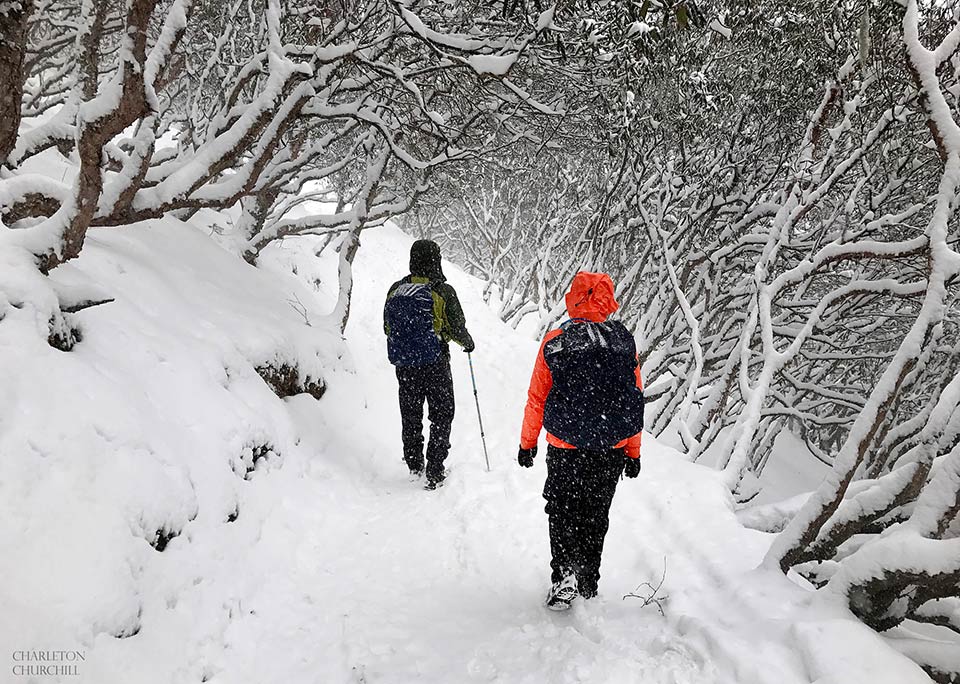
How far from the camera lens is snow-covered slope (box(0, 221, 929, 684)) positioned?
2.56 m

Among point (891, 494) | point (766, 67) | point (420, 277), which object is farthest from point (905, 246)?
point (766, 67)

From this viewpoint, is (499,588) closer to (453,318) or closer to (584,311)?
(584,311)

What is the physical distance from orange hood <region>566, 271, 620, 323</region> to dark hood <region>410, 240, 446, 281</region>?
88.6 inches

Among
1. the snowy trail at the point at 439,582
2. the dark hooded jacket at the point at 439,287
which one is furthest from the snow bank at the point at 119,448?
the dark hooded jacket at the point at 439,287

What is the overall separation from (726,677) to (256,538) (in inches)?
125

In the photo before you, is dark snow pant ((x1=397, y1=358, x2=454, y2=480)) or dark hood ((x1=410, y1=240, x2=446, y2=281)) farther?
dark snow pant ((x1=397, y1=358, x2=454, y2=480))

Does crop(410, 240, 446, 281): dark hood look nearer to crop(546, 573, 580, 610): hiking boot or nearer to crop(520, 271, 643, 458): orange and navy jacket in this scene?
crop(520, 271, 643, 458): orange and navy jacket

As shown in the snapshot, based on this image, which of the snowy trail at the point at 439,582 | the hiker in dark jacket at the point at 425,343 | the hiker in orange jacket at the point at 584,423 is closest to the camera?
the snowy trail at the point at 439,582

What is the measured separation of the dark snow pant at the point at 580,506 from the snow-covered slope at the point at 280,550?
28 cm

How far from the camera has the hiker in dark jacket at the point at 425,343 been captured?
211 inches

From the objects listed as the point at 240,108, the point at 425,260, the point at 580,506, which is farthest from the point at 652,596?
the point at 240,108

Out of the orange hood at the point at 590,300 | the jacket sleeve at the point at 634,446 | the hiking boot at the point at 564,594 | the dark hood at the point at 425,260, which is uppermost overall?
the orange hood at the point at 590,300

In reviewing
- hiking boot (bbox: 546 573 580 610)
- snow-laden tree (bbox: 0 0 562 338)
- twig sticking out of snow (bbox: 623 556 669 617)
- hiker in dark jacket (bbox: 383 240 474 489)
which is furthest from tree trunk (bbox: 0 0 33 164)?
twig sticking out of snow (bbox: 623 556 669 617)

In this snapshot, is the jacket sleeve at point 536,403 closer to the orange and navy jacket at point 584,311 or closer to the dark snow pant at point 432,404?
the orange and navy jacket at point 584,311
